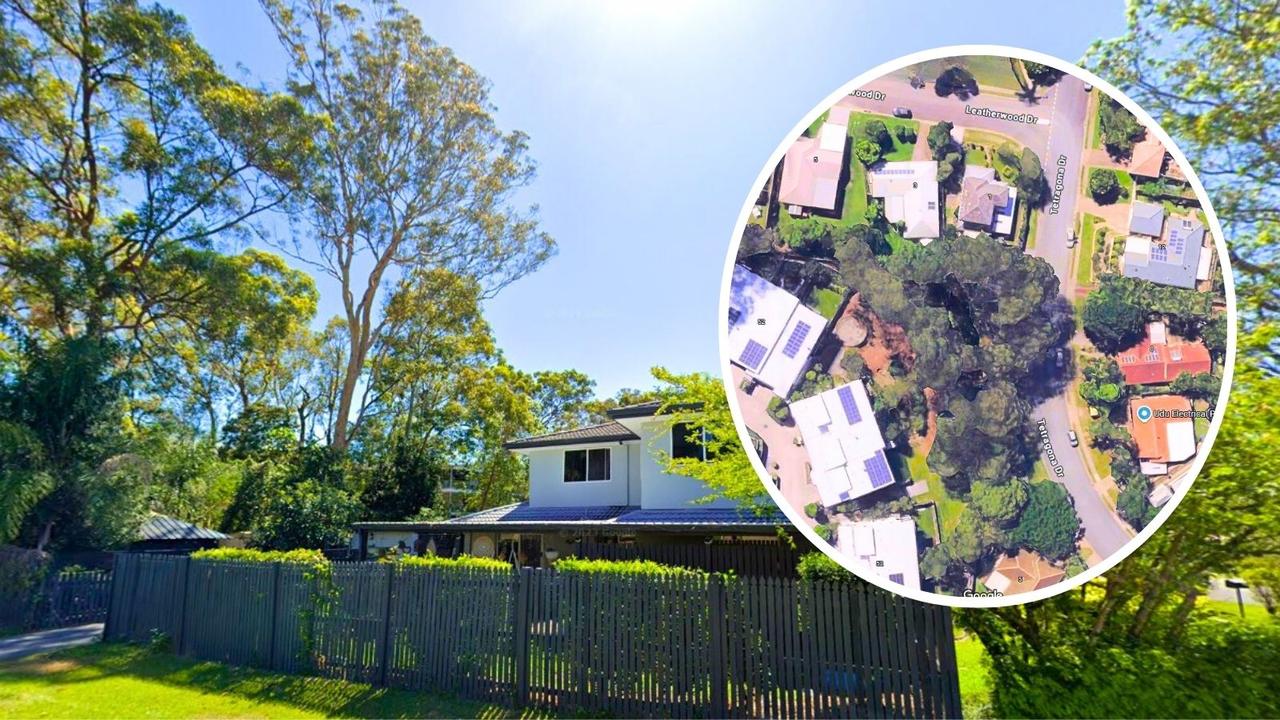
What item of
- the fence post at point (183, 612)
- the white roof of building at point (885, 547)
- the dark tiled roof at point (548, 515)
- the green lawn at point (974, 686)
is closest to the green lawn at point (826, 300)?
the white roof of building at point (885, 547)

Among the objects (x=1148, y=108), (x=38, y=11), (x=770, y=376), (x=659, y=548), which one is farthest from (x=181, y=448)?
(x=1148, y=108)

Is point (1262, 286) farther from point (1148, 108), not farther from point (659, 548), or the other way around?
point (659, 548)

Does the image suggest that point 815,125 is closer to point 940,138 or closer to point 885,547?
point 940,138

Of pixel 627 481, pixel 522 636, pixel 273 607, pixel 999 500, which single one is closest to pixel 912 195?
pixel 999 500

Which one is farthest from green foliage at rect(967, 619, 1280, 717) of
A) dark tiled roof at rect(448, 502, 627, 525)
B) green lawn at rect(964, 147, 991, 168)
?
dark tiled roof at rect(448, 502, 627, 525)

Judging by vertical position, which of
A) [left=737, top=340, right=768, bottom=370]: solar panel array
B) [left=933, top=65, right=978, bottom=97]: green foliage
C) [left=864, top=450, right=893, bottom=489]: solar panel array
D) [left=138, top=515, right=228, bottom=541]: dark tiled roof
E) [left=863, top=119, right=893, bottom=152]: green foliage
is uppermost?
[left=933, top=65, right=978, bottom=97]: green foliage

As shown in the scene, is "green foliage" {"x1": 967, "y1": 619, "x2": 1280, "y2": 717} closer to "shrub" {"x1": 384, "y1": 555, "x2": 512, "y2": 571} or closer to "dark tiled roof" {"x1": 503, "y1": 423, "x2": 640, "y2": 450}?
"shrub" {"x1": 384, "y1": 555, "x2": 512, "y2": 571}

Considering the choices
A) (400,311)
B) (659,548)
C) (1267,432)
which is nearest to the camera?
(1267,432)
